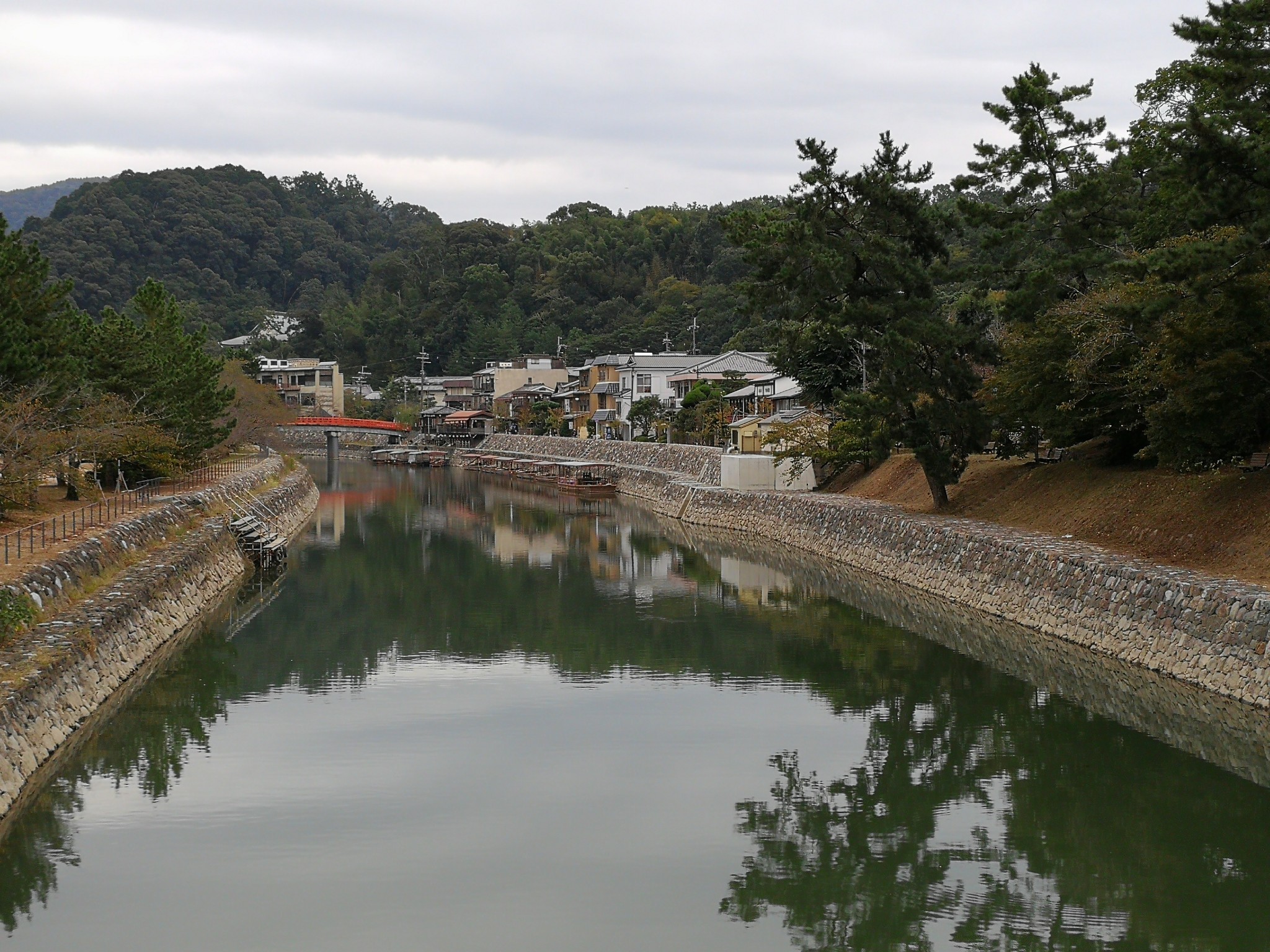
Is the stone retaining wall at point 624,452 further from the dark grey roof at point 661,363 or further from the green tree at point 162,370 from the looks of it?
the green tree at point 162,370

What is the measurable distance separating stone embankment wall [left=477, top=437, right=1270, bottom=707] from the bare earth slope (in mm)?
619

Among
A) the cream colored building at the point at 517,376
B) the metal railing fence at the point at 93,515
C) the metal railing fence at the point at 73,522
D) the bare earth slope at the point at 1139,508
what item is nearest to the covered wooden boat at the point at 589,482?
the metal railing fence at the point at 93,515

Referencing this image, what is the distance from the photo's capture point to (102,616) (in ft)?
59.7

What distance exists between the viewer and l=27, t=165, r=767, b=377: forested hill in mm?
108375

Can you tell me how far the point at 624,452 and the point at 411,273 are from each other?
6660 cm

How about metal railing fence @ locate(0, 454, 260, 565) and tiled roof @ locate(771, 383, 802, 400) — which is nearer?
metal railing fence @ locate(0, 454, 260, 565)

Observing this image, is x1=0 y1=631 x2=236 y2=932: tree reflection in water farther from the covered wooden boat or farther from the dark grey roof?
the dark grey roof

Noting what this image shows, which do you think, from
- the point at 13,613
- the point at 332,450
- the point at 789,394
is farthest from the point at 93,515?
the point at 332,450

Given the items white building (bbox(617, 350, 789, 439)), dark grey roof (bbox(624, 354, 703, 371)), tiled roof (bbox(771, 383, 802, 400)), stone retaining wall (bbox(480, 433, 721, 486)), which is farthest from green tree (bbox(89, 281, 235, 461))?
dark grey roof (bbox(624, 354, 703, 371))

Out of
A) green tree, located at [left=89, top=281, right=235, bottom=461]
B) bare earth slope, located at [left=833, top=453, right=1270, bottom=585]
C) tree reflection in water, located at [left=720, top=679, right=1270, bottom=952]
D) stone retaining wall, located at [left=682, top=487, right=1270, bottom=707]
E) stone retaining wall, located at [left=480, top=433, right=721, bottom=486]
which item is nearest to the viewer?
tree reflection in water, located at [left=720, top=679, right=1270, bottom=952]

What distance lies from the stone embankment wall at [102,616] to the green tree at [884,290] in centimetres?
1354

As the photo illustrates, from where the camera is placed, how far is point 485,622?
2639 cm

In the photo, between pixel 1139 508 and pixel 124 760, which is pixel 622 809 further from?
pixel 1139 508

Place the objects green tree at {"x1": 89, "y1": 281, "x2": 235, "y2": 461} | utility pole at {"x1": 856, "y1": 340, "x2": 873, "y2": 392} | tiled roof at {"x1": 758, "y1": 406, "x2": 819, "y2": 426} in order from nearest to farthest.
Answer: green tree at {"x1": 89, "y1": 281, "x2": 235, "y2": 461} → utility pole at {"x1": 856, "y1": 340, "x2": 873, "y2": 392} → tiled roof at {"x1": 758, "y1": 406, "x2": 819, "y2": 426}
